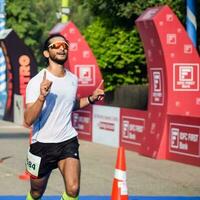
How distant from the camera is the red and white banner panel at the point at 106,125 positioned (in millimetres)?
17953

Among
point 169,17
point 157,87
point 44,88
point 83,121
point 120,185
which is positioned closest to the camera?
point 44,88

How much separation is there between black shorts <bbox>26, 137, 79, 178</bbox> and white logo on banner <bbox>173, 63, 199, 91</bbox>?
8.46 meters

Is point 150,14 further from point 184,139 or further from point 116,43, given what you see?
point 116,43

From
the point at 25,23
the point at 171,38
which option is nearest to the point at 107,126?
the point at 171,38

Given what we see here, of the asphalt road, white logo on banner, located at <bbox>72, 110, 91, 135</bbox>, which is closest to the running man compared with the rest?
the asphalt road

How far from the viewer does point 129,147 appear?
17.3m

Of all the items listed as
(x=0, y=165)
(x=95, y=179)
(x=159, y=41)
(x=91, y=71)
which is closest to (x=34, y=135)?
(x=95, y=179)

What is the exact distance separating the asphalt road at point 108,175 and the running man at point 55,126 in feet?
11.7

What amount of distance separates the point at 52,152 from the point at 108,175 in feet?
19.6

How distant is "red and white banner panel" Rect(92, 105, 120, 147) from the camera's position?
18.0 m

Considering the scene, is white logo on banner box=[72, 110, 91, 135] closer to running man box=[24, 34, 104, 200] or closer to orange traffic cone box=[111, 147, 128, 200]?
orange traffic cone box=[111, 147, 128, 200]

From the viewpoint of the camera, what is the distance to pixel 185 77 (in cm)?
1591

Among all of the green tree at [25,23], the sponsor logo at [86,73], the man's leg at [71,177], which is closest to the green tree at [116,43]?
the sponsor logo at [86,73]

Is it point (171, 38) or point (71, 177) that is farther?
point (171, 38)
